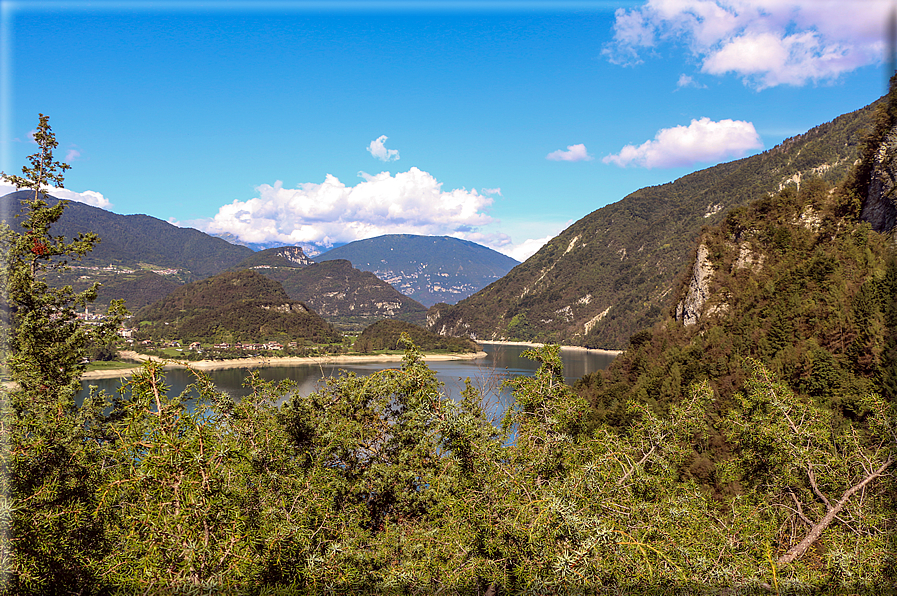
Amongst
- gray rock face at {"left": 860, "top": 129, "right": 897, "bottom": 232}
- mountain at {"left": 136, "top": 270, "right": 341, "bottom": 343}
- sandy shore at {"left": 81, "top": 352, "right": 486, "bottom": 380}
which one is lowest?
sandy shore at {"left": 81, "top": 352, "right": 486, "bottom": 380}

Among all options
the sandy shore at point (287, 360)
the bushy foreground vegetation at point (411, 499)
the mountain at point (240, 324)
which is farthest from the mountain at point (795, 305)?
the mountain at point (240, 324)

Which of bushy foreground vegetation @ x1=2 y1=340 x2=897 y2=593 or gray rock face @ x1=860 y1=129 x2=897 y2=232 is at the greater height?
gray rock face @ x1=860 y1=129 x2=897 y2=232

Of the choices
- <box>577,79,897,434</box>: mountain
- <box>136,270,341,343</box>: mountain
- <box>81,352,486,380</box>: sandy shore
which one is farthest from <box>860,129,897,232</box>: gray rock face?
<box>136,270,341,343</box>: mountain

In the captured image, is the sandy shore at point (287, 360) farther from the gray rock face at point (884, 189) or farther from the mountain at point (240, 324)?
the gray rock face at point (884, 189)

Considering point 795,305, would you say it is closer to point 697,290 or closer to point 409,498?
point 697,290

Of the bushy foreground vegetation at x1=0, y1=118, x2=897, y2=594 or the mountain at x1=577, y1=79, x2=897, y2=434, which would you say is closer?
the bushy foreground vegetation at x1=0, y1=118, x2=897, y2=594

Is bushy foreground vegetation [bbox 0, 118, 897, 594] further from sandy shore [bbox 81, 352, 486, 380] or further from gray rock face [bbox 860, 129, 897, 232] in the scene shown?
sandy shore [bbox 81, 352, 486, 380]

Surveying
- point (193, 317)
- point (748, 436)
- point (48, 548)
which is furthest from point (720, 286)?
point (193, 317)
